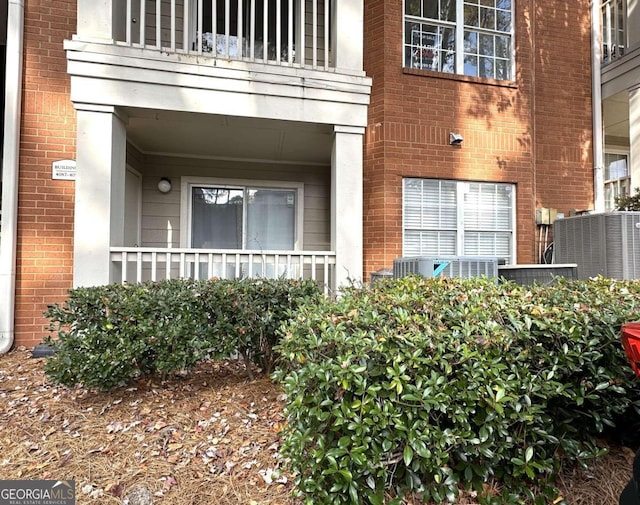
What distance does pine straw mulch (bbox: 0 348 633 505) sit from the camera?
2219 millimetres

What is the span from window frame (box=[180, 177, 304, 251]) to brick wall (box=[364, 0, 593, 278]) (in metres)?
1.60

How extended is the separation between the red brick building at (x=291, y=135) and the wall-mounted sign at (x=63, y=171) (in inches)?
2.4

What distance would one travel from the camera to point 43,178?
16.3ft

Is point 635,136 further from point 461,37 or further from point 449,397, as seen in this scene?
point 449,397

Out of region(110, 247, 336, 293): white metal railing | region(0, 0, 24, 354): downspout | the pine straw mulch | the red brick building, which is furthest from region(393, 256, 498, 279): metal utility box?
region(0, 0, 24, 354): downspout

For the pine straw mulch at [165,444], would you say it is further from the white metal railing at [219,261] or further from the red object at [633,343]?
the white metal railing at [219,261]

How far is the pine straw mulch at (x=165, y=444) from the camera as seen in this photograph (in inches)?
87.4

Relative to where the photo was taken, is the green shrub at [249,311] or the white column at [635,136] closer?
the green shrub at [249,311]

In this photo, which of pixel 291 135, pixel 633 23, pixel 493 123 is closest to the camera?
pixel 291 135

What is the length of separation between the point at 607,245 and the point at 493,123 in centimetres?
257

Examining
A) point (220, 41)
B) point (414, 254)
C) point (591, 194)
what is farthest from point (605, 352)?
point (220, 41)

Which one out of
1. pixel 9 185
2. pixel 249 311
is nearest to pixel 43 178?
pixel 9 185

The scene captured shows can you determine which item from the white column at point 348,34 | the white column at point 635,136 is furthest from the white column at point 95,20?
the white column at point 635,136

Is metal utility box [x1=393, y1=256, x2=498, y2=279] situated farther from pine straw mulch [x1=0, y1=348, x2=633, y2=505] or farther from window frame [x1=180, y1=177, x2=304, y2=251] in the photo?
window frame [x1=180, y1=177, x2=304, y2=251]
